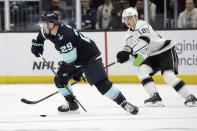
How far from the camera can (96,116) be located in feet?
14.1

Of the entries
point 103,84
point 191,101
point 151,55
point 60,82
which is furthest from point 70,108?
point 191,101

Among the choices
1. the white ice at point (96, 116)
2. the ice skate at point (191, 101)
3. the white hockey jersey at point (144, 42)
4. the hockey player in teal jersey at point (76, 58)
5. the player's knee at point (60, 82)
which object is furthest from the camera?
the ice skate at point (191, 101)

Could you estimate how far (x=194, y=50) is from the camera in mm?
7086

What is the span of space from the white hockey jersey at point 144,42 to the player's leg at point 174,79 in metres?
0.10

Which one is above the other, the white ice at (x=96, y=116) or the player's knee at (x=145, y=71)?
the player's knee at (x=145, y=71)

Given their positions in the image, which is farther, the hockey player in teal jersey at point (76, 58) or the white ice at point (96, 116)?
the hockey player in teal jersey at point (76, 58)

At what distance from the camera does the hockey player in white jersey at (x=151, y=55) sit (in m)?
4.70

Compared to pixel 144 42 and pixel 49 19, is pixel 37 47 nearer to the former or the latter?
pixel 49 19

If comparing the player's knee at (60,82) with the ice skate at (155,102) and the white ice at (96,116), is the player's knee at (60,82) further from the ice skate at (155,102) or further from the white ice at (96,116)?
the ice skate at (155,102)

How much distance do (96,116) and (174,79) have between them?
0.93 meters

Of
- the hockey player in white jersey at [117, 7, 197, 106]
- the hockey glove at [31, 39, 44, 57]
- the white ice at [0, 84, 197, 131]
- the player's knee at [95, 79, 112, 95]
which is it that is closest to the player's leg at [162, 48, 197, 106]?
the hockey player in white jersey at [117, 7, 197, 106]

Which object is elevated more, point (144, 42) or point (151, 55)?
point (144, 42)

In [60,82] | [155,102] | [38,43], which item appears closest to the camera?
[60,82]

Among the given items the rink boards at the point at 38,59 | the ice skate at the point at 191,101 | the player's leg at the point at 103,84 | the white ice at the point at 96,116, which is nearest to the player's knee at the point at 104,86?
the player's leg at the point at 103,84
